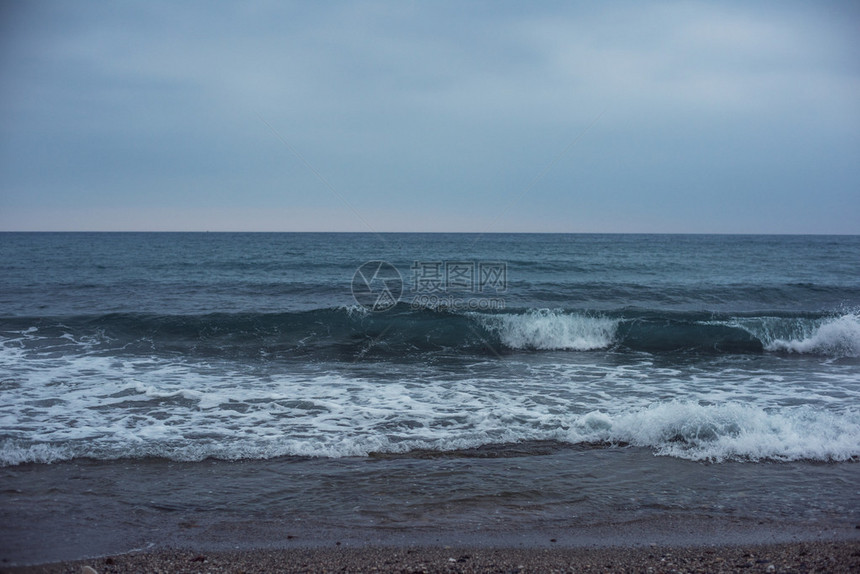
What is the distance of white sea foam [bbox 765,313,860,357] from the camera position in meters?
13.8

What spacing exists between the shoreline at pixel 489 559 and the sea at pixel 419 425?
0.18 meters

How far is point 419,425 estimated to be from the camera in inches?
309

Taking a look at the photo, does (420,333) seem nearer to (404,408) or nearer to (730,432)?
(404,408)

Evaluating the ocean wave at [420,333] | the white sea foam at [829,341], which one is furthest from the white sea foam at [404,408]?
the white sea foam at [829,341]

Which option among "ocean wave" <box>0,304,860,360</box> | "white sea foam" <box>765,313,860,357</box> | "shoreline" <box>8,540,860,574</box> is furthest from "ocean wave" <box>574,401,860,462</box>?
"white sea foam" <box>765,313,860,357</box>

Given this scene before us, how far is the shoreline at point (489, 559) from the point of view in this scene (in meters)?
4.12

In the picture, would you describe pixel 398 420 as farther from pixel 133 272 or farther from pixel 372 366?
pixel 133 272

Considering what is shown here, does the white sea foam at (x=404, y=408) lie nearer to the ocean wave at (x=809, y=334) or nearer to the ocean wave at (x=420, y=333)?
the ocean wave at (x=420, y=333)

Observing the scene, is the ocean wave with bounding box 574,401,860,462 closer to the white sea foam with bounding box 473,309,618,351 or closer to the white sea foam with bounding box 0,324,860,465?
the white sea foam with bounding box 0,324,860,465

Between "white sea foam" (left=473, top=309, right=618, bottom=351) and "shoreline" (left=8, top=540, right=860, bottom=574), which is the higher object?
"white sea foam" (left=473, top=309, right=618, bottom=351)

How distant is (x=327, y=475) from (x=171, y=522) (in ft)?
5.32

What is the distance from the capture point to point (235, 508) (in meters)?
5.22

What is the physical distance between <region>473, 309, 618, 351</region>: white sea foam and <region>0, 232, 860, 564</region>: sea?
82 millimetres

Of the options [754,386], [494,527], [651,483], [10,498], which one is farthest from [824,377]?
[10,498]
